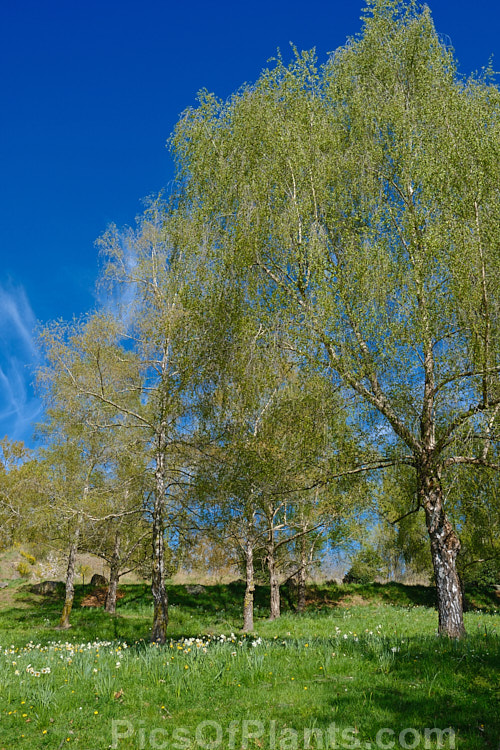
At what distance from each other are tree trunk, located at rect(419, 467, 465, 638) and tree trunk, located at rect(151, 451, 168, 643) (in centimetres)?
572

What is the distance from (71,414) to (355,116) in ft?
33.5

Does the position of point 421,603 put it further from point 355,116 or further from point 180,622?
point 355,116

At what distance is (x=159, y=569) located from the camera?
11188mm

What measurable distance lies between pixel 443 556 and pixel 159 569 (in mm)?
5993

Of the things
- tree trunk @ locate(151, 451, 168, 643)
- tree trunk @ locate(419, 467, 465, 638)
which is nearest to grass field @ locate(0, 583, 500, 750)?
tree trunk @ locate(419, 467, 465, 638)

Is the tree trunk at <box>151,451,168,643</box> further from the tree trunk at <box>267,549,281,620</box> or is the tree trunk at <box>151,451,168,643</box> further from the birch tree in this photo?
the tree trunk at <box>267,549,281,620</box>

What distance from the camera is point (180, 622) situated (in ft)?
63.0

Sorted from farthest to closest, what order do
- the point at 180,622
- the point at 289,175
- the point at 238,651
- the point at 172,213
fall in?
the point at 180,622 < the point at 172,213 < the point at 289,175 < the point at 238,651

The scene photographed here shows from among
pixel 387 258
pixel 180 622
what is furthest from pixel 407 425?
pixel 180 622

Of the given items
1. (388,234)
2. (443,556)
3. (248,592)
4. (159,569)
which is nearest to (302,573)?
(248,592)

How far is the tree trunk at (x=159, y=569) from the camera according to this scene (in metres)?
10.9

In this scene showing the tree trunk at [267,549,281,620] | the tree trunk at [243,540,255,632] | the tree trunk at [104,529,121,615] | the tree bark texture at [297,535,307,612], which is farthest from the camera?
the tree bark texture at [297,535,307,612]

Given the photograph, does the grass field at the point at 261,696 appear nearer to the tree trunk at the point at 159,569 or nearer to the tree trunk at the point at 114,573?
the tree trunk at the point at 159,569

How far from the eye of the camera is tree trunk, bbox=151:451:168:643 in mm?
10891
